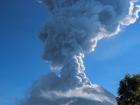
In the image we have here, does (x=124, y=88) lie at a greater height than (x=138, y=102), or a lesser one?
greater

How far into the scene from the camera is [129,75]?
63.4 m

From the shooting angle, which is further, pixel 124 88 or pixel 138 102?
pixel 124 88

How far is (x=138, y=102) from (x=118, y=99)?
15.5 feet

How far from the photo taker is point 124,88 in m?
62.6

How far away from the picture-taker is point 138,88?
61062 millimetres

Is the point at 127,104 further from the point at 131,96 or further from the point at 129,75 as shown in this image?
the point at 129,75

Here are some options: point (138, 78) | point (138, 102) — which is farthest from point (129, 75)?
point (138, 102)

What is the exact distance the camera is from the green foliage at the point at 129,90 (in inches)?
2371

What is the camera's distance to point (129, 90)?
6209 cm

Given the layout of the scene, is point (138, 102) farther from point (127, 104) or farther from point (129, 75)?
point (129, 75)

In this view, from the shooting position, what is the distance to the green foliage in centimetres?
6023

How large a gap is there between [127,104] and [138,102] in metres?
1.89

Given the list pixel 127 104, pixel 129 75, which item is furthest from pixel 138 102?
pixel 129 75

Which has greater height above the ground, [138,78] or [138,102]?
[138,78]
